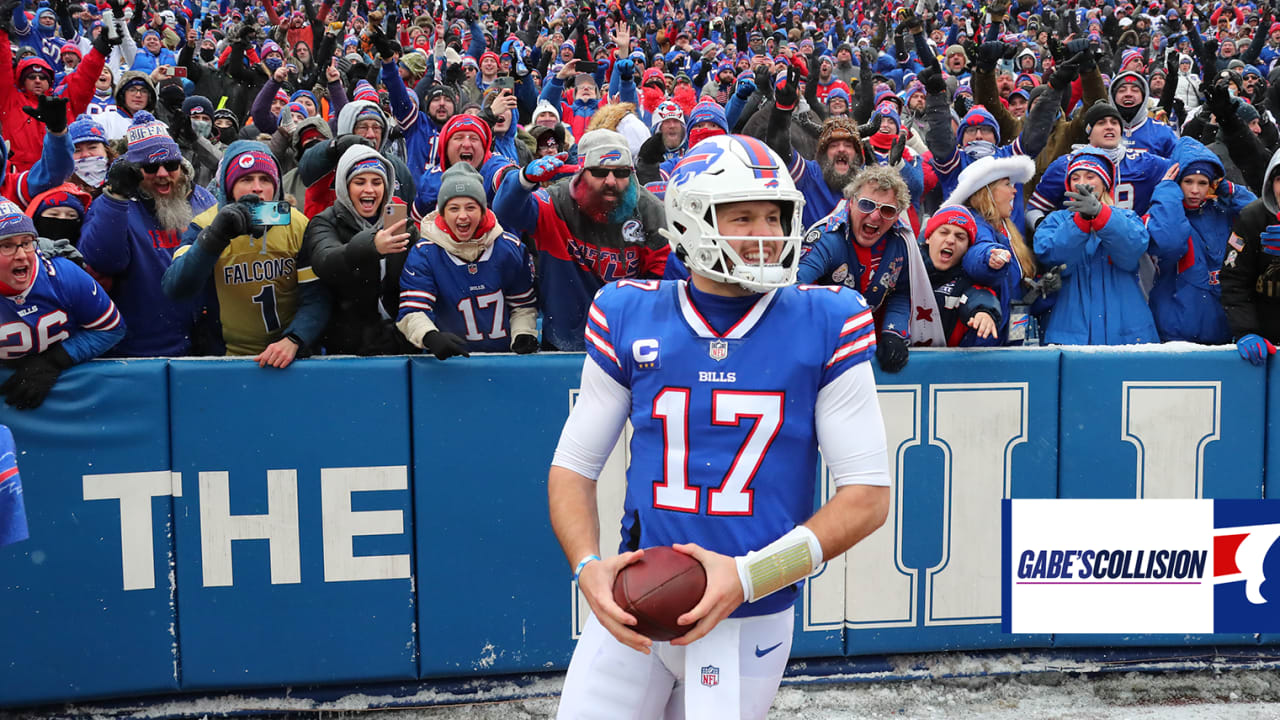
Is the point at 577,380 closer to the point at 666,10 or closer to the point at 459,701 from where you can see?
the point at 459,701

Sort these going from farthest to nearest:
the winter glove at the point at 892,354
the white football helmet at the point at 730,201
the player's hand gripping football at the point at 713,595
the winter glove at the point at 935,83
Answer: the winter glove at the point at 935,83
the winter glove at the point at 892,354
the white football helmet at the point at 730,201
the player's hand gripping football at the point at 713,595

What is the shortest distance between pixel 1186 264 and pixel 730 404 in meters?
4.42

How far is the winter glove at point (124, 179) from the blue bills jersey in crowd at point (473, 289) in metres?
1.41

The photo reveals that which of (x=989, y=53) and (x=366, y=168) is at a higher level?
(x=989, y=53)

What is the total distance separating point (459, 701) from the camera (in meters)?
4.89

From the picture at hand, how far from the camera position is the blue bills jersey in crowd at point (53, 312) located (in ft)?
15.0

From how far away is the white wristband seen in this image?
249cm

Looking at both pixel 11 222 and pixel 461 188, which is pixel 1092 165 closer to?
pixel 461 188

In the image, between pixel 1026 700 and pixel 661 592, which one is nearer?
pixel 661 592

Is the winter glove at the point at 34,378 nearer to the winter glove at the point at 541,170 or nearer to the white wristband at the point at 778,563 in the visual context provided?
the winter glove at the point at 541,170

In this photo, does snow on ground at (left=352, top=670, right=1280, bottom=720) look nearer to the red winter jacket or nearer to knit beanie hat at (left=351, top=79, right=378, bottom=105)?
knit beanie hat at (left=351, top=79, right=378, bottom=105)

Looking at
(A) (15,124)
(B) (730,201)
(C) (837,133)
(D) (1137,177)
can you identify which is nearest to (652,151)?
(C) (837,133)

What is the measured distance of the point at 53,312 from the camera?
182 inches

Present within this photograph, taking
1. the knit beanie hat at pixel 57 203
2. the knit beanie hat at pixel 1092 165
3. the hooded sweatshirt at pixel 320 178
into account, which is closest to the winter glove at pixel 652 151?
the hooded sweatshirt at pixel 320 178
